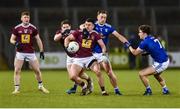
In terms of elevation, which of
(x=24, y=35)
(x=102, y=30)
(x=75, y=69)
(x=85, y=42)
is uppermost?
(x=102, y=30)

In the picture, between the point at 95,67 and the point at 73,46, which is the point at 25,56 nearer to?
the point at 73,46

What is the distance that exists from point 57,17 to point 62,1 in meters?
1.82

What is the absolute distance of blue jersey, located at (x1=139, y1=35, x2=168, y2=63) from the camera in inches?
658

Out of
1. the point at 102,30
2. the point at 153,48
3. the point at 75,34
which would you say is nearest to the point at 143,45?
the point at 153,48

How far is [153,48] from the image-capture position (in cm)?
1681

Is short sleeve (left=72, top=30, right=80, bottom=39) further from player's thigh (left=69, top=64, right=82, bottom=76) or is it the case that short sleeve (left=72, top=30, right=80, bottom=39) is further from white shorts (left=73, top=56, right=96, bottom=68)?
player's thigh (left=69, top=64, right=82, bottom=76)

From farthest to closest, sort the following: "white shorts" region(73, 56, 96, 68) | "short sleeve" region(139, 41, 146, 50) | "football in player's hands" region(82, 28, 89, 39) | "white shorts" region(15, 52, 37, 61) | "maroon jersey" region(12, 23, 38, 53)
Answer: "white shorts" region(15, 52, 37, 61), "maroon jersey" region(12, 23, 38, 53), "short sleeve" region(139, 41, 146, 50), "white shorts" region(73, 56, 96, 68), "football in player's hands" region(82, 28, 89, 39)

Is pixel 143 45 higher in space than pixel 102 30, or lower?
lower

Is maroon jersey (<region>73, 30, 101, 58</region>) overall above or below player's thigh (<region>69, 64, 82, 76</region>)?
above

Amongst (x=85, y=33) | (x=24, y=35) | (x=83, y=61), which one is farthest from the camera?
(x=24, y=35)

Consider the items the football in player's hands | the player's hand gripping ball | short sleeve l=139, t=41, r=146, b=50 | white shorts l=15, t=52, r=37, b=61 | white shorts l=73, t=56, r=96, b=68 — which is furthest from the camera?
white shorts l=15, t=52, r=37, b=61

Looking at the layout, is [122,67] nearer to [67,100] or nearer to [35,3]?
[35,3]

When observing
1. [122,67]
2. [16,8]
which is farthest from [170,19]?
[16,8]

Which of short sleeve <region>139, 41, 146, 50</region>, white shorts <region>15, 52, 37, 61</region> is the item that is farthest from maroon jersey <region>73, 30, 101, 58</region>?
white shorts <region>15, 52, 37, 61</region>
